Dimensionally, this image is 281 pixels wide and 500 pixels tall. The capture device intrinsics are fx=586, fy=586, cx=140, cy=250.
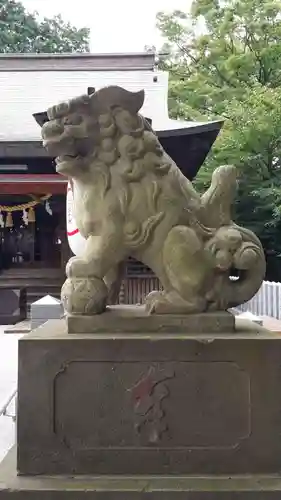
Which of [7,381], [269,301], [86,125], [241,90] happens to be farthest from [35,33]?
[86,125]

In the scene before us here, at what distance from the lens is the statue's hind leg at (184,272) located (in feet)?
7.48

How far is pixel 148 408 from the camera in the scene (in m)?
2.13

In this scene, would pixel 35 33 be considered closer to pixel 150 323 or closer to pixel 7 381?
pixel 7 381

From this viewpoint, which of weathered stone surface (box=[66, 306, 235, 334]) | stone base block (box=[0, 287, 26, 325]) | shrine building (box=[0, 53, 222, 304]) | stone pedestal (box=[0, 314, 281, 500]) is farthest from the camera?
stone base block (box=[0, 287, 26, 325])

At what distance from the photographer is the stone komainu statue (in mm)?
2275

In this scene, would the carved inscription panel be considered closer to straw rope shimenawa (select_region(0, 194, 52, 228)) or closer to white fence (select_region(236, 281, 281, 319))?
white fence (select_region(236, 281, 281, 319))

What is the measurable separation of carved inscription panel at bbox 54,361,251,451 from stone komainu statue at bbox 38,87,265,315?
0.83ft

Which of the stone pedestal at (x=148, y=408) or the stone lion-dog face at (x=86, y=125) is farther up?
the stone lion-dog face at (x=86, y=125)

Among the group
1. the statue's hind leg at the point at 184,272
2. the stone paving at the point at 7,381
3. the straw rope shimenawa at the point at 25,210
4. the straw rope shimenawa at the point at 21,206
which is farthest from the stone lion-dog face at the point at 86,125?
the straw rope shimenawa at the point at 21,206

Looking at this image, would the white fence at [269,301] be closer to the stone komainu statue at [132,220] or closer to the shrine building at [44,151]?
the shrine building at [44,151]

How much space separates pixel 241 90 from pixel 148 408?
1167 cm

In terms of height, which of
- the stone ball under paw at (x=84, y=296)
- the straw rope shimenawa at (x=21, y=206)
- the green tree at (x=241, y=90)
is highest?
the green tree at (x=241, y=90)

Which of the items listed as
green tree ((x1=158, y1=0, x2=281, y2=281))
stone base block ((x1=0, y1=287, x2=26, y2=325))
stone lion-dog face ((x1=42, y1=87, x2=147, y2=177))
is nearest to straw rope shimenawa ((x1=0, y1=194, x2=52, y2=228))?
stone base block ((x1=0, y1=287, x2=26, y2=325))

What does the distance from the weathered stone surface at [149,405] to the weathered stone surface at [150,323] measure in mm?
102
